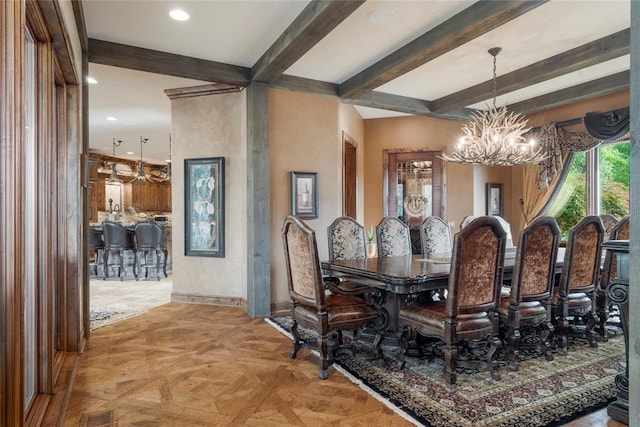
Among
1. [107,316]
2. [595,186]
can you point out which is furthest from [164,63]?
[595,186]

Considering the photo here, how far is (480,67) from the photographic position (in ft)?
15.0

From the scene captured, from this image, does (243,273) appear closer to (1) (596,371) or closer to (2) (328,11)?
(2) (328,11)

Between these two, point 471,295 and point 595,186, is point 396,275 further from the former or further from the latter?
point 595,186

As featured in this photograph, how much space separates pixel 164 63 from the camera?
4008 mm

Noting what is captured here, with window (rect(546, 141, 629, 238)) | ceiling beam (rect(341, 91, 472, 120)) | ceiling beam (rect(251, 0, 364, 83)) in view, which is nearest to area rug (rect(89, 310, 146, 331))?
ceiling beam (rect(251, 0, 364, 83))

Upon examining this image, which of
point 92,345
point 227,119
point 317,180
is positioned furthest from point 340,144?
point 92,345

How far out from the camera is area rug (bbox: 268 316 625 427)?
2146 millimetres

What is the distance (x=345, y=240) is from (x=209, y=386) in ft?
6.31

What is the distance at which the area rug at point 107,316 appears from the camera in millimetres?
4129

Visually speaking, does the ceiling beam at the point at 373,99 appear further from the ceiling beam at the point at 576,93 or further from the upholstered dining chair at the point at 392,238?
the upholstered dining chair at the point at 392,238

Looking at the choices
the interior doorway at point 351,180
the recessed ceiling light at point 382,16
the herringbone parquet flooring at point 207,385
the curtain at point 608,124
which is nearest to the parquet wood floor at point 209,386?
the herringbone parquet flooring at point 207,385

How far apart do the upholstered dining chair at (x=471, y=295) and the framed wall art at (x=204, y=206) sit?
3190 millimetres

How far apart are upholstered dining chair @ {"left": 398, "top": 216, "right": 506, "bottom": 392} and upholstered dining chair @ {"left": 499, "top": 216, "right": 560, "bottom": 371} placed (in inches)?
8.3

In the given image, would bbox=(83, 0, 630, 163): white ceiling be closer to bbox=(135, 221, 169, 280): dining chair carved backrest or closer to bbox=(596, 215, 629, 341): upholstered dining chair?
bbox=(596, 215, 629, 341): upholstered dining chair
